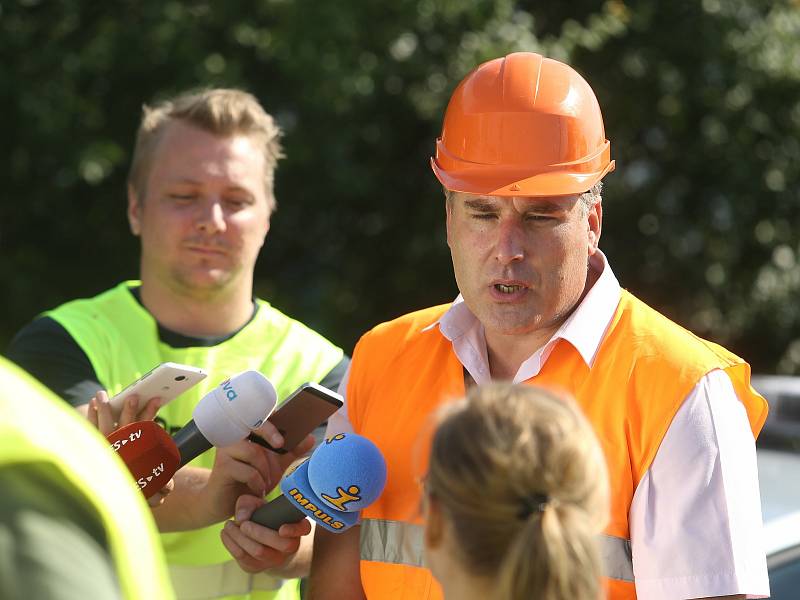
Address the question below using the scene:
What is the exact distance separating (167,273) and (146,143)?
46 cm

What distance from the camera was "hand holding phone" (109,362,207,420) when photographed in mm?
2826

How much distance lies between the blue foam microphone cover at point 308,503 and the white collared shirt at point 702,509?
0.63 m

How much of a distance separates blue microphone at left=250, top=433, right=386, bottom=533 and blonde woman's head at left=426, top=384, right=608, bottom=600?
0.56 metres

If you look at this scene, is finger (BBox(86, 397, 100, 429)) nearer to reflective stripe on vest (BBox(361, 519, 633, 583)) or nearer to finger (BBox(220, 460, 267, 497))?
finger (BBox(220, 460, 267, 497))

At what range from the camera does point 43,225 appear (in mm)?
7297

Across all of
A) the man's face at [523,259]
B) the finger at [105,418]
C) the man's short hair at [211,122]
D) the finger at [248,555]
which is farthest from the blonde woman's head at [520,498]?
the man's short hair at [211,122]

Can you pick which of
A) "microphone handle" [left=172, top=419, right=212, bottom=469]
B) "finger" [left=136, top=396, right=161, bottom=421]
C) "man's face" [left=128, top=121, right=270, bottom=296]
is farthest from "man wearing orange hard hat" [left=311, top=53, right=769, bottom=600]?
"man's face" [left=128, top=121, right=270, bottom=296]

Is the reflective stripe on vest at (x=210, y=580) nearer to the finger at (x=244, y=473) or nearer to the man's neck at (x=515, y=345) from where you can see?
the finger at (x=244, y=473)

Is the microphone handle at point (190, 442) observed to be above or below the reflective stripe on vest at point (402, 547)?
above

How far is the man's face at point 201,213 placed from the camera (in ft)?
11.5

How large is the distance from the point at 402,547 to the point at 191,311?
1.26 meters

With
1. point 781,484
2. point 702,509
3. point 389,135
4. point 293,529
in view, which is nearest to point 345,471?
point 293,529

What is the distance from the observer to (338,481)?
2.46 m

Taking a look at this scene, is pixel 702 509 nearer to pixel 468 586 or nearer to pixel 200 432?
pixel 468 586
